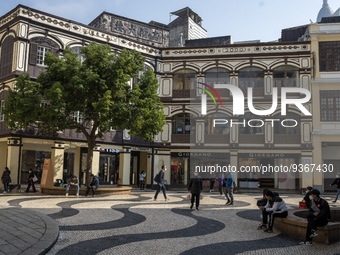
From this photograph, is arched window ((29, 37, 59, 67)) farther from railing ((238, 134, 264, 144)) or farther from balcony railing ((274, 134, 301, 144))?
balcony railing ((274, 134, 301, 144))

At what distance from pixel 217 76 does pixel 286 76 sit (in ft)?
18.3

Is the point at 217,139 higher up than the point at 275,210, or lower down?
higher up

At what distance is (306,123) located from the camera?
29.1 metres

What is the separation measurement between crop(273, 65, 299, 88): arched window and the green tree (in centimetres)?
1309

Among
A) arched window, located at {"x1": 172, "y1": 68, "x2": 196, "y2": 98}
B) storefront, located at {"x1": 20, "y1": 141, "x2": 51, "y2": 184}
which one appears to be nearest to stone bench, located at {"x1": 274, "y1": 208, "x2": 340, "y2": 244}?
storefront, located at {"x1": 20, "y1": 141, "x2": 51, "y2": 184}

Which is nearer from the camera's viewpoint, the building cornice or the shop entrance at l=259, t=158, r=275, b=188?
the building cornice

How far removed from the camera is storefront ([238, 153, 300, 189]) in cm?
2975

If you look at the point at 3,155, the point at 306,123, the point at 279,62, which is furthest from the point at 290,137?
the point at 3,155

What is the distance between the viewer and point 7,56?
24.6 metres

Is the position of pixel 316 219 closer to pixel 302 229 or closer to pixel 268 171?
pixel 302 229

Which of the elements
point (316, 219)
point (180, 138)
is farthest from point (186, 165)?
point (316, 219)

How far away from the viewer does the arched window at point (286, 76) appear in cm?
2978

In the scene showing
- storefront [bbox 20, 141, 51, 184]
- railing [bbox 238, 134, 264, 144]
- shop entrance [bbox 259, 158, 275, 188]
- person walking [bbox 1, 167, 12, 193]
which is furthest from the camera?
shop entrance [bbox 259, 158, 275, 188]

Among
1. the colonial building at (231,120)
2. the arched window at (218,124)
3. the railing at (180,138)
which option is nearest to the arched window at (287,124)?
the colonial building at (231,120)
